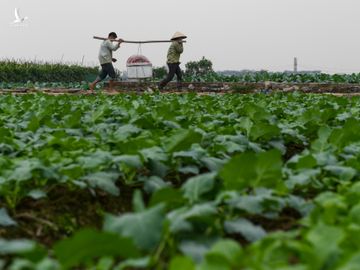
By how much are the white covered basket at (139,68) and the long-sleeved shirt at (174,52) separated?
12.2 feet

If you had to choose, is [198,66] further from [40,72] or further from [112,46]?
[112,46]

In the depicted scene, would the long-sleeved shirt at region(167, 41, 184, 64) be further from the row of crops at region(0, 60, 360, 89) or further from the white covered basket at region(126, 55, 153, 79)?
the row of crops at region(0, 60, 360, 89)

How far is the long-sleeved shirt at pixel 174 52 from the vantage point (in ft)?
52.9

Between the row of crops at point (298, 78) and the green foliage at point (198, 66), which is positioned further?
the green foliage at point (198, 66)

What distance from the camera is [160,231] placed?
5.11 ft

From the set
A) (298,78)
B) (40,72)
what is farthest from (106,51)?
(40,72)

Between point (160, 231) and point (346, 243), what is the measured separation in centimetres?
48

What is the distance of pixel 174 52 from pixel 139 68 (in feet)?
12.7

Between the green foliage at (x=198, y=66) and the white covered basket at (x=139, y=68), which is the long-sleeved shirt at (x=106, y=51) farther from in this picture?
the green foliage at (x=198, y=66)

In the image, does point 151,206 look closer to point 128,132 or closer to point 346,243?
point 346,243

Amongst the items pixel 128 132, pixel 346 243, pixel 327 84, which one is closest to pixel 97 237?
pixel 346 243

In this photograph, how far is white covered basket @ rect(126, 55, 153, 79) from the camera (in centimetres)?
1977

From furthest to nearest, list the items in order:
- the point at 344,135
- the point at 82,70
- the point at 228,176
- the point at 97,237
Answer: the point at 82,70 < the point at 344,135 < the point at 228,176 < the point at 97,237

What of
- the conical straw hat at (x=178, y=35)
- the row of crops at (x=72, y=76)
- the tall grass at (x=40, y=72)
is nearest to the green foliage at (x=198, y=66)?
the row of crops at (x=72, y=76)
